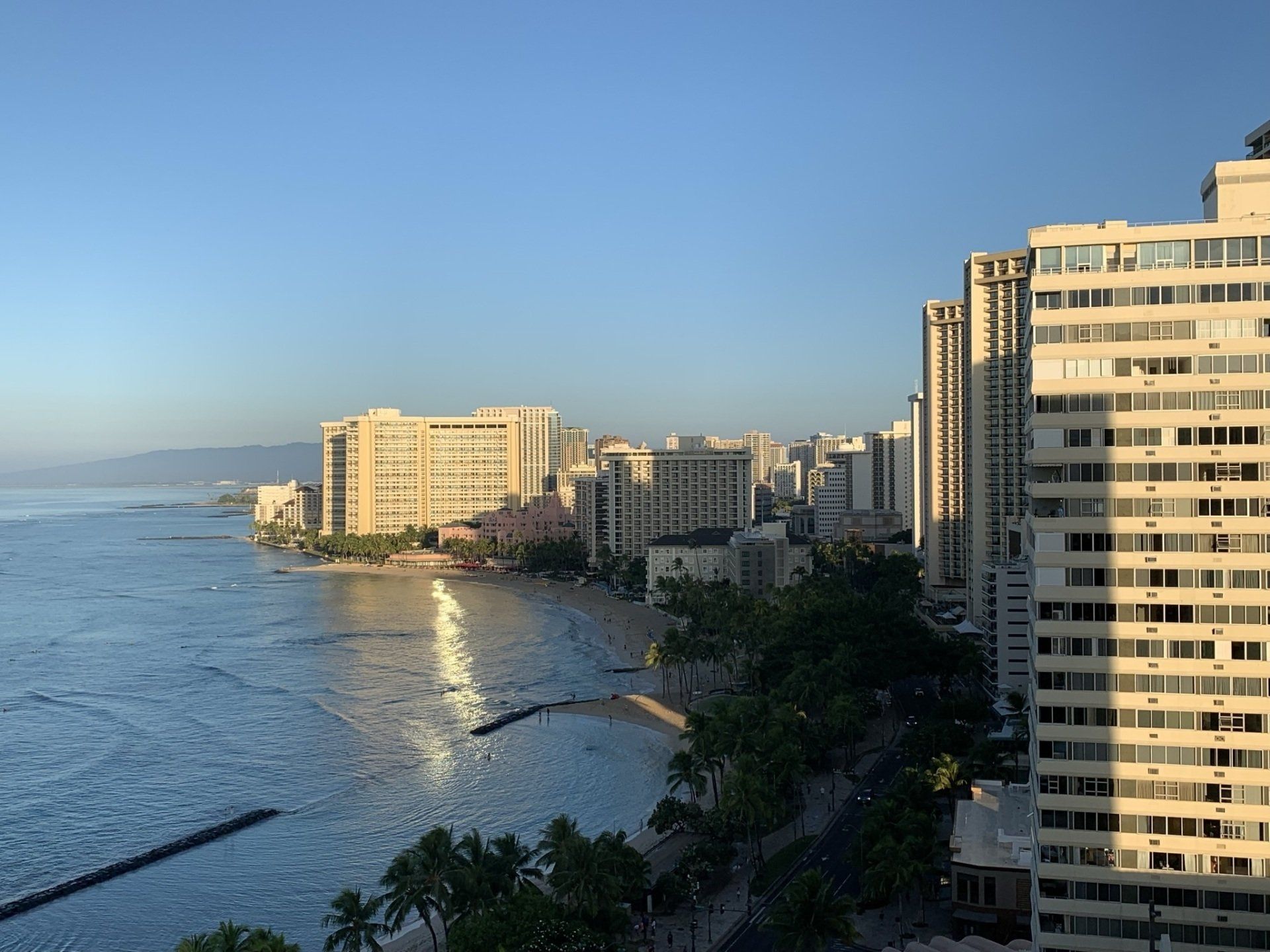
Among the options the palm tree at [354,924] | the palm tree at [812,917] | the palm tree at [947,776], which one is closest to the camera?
the palm tree at [354,924]

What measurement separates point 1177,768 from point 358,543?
533 ft

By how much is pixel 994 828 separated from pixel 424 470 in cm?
16355

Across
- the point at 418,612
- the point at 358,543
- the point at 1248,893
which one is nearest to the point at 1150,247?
the point at 1248,893

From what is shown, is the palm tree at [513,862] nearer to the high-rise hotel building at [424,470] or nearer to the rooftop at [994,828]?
the rooftop at [994,828]

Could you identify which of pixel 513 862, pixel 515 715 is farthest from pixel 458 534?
pixel 513 862

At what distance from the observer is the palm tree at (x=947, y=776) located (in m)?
40.1

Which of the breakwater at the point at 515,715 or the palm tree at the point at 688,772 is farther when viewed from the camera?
the breakwater at the point at 515,715

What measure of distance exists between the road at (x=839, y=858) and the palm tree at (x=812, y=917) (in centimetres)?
331

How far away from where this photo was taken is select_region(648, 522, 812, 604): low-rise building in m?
100

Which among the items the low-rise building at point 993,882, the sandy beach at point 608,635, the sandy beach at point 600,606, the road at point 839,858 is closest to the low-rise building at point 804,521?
the sandy beach at point 600,606

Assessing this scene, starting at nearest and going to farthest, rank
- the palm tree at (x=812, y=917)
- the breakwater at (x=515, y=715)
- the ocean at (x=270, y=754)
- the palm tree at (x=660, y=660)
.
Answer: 1. the palm tree at (x=812, y=917)
2. the ocean at (x=270, y=754)
3. the breakwater at (x=515, y=715)
4. the palm tree at (x=660, y=660)

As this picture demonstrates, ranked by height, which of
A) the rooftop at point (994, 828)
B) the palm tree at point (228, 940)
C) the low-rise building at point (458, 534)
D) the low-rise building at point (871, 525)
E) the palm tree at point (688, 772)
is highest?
the low-rise building at point (871, 525)

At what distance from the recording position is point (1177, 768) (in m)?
22.0

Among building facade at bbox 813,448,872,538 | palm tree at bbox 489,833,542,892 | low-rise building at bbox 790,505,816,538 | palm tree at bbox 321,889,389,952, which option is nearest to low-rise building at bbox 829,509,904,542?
building facade at bbox 813,448,872,538
